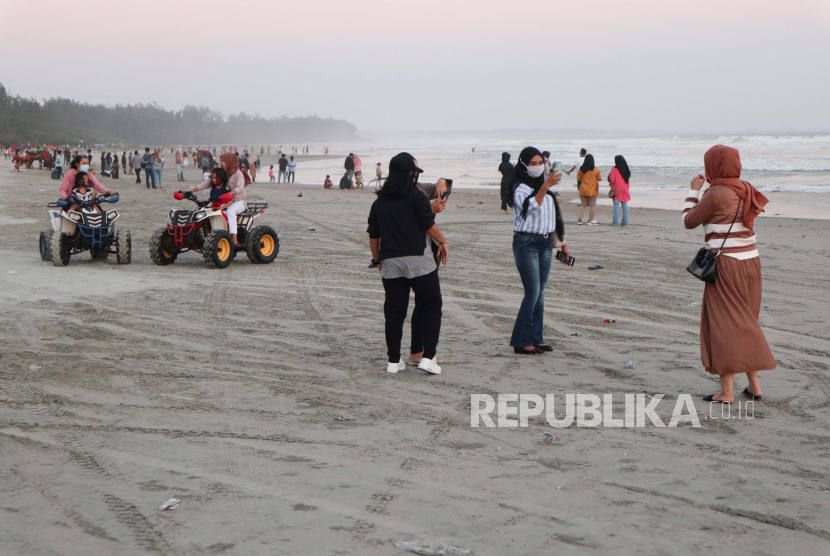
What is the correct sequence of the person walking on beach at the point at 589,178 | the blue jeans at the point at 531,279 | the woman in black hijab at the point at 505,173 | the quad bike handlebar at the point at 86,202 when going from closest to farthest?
the blue jeans at the point at 531,279, the quad bike handlebar at the point at 86,202, the person walking on beach at the point at 589,178, the woman in black hijab at the point at 505,173

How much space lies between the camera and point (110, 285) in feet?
30.2

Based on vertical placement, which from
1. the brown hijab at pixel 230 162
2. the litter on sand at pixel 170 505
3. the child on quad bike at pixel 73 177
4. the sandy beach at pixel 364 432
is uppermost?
the brown hijab at pixel 230 162

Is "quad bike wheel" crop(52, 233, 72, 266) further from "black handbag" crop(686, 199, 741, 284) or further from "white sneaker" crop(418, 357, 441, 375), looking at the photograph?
"black handbag" crop(686, 199, 741, 284)

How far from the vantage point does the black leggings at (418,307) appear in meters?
5.59

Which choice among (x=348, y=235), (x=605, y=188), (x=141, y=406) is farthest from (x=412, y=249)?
(x=605, y=188)

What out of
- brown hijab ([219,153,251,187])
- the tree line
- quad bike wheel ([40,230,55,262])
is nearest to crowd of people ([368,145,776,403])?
brown hijab ([219,153,251,187])

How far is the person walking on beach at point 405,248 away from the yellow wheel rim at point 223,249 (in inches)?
218

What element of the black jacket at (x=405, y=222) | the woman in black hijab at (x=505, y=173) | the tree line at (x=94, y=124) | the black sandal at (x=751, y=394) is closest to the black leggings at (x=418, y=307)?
the black jacket at (x=405, y=222)

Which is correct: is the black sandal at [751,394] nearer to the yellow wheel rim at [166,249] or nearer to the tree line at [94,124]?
the yellow wheel rim at [166,249]

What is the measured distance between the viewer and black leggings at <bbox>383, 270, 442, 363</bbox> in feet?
18.4

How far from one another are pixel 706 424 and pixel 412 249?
2326 mm

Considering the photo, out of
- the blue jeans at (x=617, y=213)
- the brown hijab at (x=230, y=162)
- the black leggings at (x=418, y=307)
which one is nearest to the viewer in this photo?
the black leggings at (x=418, y=307)

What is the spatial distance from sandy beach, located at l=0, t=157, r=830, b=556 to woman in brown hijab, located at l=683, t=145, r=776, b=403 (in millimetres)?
401

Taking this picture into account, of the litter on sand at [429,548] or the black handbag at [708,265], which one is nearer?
the litter on sand at [429,548]
